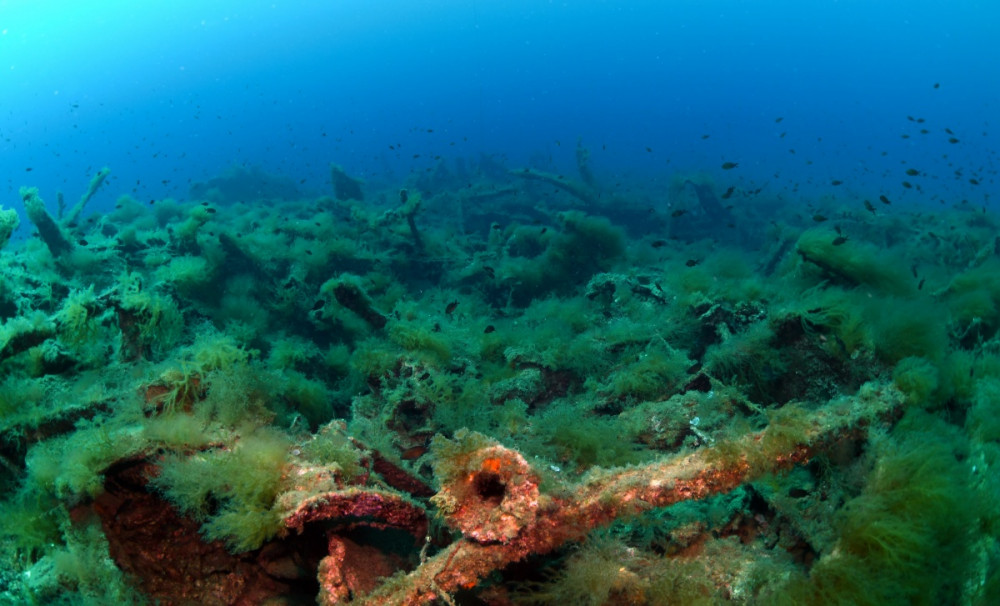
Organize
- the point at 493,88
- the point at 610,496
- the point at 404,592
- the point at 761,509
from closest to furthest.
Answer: the point at 404,592 < the point at 610,496 < the point at 761,509 < the point at 493,88

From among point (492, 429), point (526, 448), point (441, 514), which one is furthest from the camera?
point (492, 429)

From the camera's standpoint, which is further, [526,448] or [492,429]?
[492,429]

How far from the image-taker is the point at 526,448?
4621 mm

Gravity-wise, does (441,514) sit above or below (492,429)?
above

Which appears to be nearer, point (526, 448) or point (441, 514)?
point (441, 514)

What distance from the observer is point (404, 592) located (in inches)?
101

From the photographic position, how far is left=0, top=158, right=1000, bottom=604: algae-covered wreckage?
2.72 metres

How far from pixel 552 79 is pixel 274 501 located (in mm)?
210928

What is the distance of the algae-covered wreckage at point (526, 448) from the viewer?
8.91ft

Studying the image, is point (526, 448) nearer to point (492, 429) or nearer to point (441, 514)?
point (492, 429)

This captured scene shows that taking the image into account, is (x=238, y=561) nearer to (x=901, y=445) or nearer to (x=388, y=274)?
(x=901, y=445)

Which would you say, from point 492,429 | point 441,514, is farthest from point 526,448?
point 441,514

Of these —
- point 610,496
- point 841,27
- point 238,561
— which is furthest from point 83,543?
point 841,27

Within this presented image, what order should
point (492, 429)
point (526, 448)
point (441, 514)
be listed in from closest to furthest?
point (441, 514) < point (526, 448) < point (492, 429)
